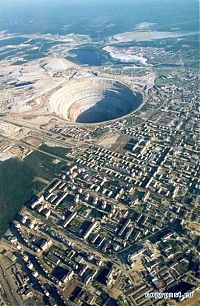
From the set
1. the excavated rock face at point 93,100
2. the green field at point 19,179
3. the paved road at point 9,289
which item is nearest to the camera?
the paved road at point 9,289

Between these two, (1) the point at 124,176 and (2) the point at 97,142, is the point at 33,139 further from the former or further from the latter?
(1) the point at 124,176

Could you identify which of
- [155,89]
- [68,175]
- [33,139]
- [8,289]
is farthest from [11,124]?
[8,289]

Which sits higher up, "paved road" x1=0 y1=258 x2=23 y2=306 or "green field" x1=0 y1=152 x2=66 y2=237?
"green field" x1=0 y1=152 x2=66 y2=237

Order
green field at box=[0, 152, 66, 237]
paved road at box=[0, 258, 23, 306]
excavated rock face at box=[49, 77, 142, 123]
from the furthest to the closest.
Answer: excavated rock face at box=[49, 77, 142, 123], green field at box=[0, 152, 66, 237], paved road at box=[0, 258, 23, 306]

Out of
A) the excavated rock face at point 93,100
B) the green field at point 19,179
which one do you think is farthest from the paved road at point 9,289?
the excavated rock face at point 93,100

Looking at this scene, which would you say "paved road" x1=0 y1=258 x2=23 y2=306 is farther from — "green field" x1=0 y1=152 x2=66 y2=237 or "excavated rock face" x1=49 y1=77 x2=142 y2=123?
"excavated rock face" x1=49 y1=77 x2=142 y2=123

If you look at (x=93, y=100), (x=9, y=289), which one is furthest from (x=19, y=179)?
(x=93, y=100)

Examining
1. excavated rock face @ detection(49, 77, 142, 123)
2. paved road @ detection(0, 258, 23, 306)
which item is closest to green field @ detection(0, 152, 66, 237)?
paved road @ detection(0, 258, 23, 306)

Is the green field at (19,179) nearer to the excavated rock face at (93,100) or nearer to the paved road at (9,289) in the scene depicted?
the paved road at (9,289)

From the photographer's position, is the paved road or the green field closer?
the paved road
